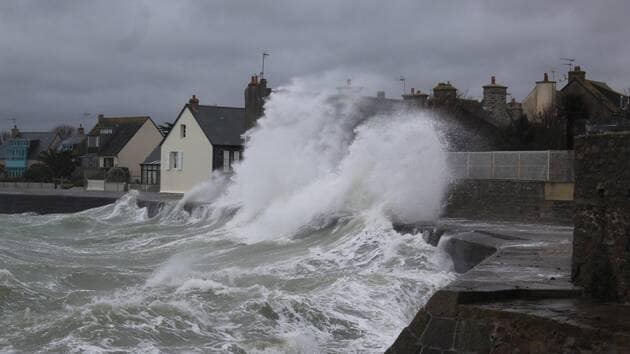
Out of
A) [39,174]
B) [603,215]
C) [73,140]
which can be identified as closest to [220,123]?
[39,174]

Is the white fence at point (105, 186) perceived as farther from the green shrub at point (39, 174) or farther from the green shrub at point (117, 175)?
the green shrub at point (39, 174)

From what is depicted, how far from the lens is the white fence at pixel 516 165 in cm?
1759

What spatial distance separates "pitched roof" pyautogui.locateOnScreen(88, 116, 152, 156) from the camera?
5859cm

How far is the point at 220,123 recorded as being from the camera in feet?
134

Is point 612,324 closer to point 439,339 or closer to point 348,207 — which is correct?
point 439,339

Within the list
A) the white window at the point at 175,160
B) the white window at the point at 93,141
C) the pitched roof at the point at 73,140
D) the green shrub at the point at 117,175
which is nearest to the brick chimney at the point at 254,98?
the white window at the point at 175,160

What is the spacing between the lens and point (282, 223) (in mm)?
18875

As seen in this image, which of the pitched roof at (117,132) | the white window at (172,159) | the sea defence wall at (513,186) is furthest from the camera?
the pitched roof at (117,132)

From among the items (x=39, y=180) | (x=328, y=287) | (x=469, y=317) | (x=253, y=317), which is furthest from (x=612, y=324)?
(x=39, y=180)

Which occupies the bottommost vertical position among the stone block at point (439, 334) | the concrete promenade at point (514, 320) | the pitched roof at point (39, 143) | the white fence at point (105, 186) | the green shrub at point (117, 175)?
the white fence at point (105, 186)

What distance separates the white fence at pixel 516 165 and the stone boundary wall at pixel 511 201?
28 centimetres

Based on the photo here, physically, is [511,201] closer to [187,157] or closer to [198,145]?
[198,145]

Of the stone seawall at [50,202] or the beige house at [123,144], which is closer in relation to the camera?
the stone seawall at [50,202]

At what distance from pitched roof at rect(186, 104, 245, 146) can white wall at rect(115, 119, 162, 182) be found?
17917mm
